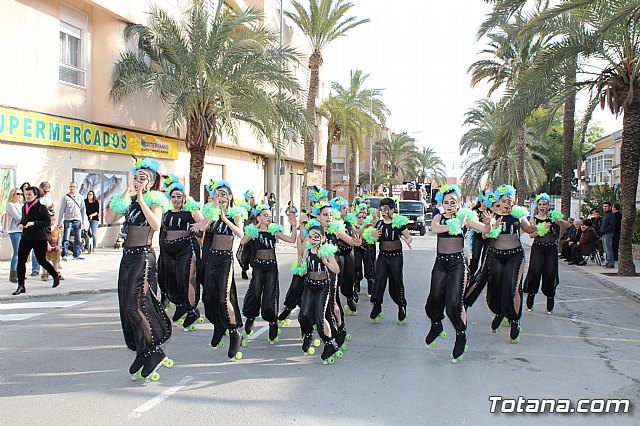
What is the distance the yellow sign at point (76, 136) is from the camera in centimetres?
1617

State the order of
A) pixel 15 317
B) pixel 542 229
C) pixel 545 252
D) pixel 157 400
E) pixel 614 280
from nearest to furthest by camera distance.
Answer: pixel 157 400, pixel 15 317, pixel 542 229, pixel 545 252, pixel 614 280

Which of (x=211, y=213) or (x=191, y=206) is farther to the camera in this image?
(x=191, y=206)

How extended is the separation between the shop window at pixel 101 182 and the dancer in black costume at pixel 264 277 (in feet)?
40.6

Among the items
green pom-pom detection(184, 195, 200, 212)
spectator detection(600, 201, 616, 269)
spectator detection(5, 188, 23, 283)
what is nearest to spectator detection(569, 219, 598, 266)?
spectator detection(600, 201, 616, 269)

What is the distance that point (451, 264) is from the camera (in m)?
7.68

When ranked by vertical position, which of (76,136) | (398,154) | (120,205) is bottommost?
(120,205)

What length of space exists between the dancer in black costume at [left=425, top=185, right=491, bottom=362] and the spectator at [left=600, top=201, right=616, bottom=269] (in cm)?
1172

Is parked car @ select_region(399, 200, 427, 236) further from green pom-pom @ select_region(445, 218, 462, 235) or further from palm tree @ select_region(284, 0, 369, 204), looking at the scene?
green pom-pom @ select_region(445, 218, 462, 235)

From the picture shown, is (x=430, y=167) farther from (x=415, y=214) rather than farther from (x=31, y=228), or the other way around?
(x=31, y=228)

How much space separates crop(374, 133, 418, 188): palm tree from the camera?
243 ft

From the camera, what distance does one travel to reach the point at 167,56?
19.7m

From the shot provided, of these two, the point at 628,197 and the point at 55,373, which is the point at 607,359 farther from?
the point at 628,197

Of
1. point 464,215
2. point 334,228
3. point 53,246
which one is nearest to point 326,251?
point 334,228

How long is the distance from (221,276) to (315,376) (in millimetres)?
1673
